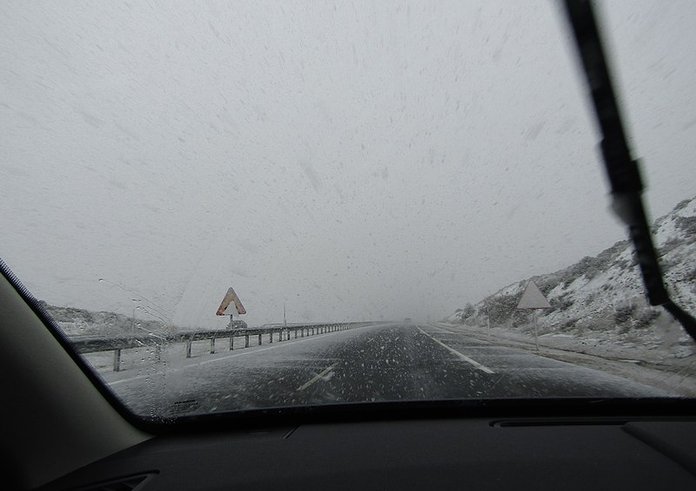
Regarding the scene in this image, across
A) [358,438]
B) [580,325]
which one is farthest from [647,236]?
[580,325]

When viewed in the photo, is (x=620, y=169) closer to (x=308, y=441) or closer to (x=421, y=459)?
(x=421, y=459)

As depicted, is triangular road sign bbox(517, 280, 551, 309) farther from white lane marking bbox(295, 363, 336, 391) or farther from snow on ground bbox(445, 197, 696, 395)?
white lane marking bbox(295, 363, 336, 391)

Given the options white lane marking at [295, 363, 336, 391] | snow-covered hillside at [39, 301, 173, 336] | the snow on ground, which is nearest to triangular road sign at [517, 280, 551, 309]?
the snow on ground

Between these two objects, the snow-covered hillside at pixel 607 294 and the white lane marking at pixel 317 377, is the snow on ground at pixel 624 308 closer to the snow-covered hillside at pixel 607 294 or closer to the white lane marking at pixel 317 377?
the snow-covered hillside at pixel 607 294

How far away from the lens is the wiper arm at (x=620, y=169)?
2.66m

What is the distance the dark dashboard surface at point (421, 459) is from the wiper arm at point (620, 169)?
789 mm

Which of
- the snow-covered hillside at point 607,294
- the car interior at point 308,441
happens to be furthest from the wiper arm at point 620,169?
the snow-covered hillside at point 607,294

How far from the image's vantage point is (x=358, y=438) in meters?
3.20

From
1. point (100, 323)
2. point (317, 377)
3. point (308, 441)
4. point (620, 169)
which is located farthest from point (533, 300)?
point (100, 323)

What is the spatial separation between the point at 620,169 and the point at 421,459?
2103 millimetres

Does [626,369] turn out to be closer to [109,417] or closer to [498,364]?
[498,364]

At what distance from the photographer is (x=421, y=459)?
108 inches

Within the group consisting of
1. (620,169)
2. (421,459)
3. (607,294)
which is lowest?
(421,459)

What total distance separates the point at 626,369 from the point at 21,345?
8.53 metres
